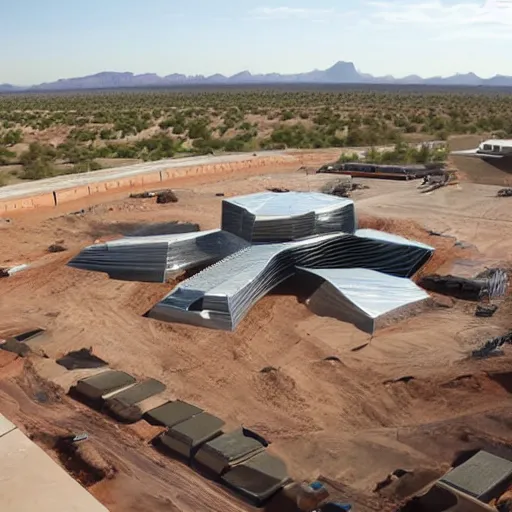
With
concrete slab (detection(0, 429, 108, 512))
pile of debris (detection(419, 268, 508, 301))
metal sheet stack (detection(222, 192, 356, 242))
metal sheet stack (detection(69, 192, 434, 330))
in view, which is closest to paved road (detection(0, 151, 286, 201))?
metal sheet stack (detection(69, 192, 434, 330))

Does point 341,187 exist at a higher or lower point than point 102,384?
higher

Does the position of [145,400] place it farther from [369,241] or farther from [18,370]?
[369,241]

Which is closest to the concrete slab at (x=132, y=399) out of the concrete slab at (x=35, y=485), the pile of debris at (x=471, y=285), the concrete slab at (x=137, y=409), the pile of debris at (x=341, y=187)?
the concrete slab at (x=137, y=409)

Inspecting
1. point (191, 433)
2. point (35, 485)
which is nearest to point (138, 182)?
point (191, 433)

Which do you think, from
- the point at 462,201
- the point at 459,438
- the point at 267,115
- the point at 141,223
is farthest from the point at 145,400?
the point at 267,115

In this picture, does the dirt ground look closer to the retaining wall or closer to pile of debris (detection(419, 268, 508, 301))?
pile of debris (detection(419, 268, 508, 301))

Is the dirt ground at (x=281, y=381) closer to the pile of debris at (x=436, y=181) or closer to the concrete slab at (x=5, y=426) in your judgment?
the concrete slab at (x=5, y=426)

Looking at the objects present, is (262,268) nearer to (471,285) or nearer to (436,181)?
(471,285)
